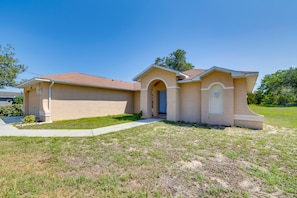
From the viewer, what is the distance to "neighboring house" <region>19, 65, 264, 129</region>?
8.97 metres

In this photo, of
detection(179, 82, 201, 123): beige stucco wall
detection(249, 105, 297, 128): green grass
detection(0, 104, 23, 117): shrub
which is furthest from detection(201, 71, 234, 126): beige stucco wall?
detection(0, 104, 23, 117): shrub

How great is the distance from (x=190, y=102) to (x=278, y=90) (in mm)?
48024

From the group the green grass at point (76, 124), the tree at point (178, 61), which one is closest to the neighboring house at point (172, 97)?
the green grass at point (76, 124)

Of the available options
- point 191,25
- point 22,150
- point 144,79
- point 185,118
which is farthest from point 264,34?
point 22,150

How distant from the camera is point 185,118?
1129cm

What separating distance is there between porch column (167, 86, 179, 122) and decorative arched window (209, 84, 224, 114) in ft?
8.11

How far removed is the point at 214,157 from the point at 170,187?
2.20 m

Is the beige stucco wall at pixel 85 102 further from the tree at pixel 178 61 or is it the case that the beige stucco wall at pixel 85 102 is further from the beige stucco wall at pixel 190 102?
the tree at pixel 178 61

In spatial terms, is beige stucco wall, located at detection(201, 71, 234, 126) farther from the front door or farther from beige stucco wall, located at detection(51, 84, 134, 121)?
beige stucco wall, located at detection(51, 84, 134, 121)

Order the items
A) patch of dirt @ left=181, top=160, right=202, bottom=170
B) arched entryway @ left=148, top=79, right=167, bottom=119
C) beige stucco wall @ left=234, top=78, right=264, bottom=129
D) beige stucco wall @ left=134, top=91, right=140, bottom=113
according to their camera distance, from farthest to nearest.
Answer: beige stucco wall @ left=134, top=91, right=140, bottom=113 → arched entryway @ left=148, top=79, right=167, bottom=119 → beige stucco wall @ left=234, top=78, right=264, bottom=129 → patch of dirt @ left=181, top=160, right=202, bottom=170

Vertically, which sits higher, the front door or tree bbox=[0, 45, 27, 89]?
tree bbox=[0, 45, 27, 89]

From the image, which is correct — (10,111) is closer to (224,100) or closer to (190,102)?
(190,102)

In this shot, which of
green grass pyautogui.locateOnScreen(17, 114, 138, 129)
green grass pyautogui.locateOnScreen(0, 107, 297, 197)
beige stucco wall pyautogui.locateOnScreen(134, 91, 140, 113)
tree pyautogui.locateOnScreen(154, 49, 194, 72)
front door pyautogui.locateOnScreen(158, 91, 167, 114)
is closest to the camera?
green grass pyautogui.locateOnScreen(0, 107, 297, 197)

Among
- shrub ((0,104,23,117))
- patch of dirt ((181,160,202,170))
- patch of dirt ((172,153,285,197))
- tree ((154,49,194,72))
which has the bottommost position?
patch of dirt ((181,160,202,170))
